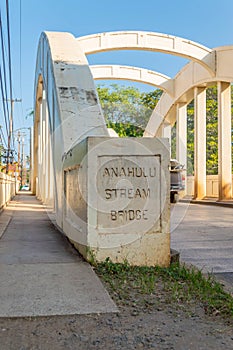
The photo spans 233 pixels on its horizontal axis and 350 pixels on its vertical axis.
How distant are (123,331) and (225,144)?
1503cm

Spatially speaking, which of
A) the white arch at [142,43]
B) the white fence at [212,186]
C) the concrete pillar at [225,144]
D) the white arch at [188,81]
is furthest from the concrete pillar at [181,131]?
the white arch at [142,43]

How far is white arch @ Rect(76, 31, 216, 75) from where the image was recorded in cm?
1485

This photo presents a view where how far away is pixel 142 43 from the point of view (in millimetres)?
14914

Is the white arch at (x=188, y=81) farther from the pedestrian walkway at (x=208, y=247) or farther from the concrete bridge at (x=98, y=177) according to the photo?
the concrete bridge at (x=98, y=177)

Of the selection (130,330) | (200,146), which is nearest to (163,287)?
(130,330)

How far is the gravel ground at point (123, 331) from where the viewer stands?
1941mm

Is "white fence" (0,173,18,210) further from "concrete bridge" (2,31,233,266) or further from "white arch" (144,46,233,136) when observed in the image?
"white arch" (144,46,233,136)

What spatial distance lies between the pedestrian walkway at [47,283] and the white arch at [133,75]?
14629 mm

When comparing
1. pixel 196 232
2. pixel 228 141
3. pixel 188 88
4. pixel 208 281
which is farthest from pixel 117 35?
pixel 208 281

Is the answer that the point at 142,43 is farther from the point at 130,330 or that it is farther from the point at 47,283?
the point at 130,330

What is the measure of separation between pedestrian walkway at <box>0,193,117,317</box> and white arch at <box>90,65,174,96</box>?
48.0 feet

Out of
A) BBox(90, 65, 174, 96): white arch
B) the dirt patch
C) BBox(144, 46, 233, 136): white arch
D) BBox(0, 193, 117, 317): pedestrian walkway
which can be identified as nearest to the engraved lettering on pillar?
BBox(0, 193, 117, 317): pedestrian walkway

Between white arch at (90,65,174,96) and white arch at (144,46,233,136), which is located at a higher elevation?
white arch at (90,65,174,96)

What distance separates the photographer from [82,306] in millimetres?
2395
